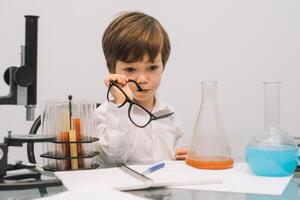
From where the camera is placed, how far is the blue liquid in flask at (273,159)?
0.73 metres

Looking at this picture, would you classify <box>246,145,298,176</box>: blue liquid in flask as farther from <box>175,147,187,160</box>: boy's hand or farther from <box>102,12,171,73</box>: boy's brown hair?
<box>102,12,171,73</box>: boy's brown hair

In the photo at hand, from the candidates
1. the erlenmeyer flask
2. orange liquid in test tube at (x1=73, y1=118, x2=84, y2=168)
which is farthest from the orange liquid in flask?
orange liquid in test tube at (x1=73, y1=118, x2=84, y2=168)

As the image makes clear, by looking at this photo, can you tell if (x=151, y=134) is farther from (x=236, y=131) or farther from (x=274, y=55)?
(x=274, y=55)

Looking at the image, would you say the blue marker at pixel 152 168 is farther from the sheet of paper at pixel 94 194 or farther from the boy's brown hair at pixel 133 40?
the boy's brown hair at pixel 133 40

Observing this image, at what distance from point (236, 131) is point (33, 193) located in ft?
3.78

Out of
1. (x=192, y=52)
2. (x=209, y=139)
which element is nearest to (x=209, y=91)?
(x=209, y=139)

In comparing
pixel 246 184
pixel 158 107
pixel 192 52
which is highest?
pixel 192 52

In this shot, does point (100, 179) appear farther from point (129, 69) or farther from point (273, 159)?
point (129, 69)

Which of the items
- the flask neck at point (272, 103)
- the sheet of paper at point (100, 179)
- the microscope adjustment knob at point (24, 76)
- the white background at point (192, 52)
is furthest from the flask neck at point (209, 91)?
the white background at point (192, 52)

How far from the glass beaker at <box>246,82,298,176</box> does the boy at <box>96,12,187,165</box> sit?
25 cm

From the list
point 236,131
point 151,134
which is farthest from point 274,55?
point 151,134

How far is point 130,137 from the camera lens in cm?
104

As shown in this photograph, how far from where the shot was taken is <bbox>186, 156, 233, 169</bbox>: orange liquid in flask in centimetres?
81

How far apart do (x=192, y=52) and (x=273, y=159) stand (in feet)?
3.36
